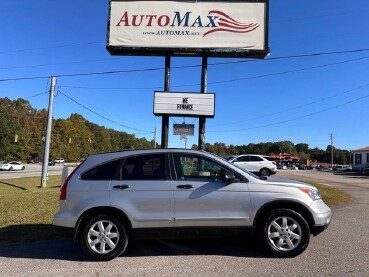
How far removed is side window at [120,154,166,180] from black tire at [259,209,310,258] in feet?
6.13

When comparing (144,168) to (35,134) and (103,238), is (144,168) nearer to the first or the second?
(103,238)

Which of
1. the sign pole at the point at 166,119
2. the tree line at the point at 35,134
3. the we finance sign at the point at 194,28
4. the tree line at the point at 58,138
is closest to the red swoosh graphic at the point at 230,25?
the we finance sign at the point at 194,28

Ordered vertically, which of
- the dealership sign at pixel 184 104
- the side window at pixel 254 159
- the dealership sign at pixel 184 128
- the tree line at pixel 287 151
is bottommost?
the side window at pixel 254 159

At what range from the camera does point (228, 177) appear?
6.35 meters

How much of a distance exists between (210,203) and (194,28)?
10679 millimetres

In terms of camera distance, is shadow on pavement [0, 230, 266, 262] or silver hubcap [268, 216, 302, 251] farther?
shadow on pavement [0, 230, 266, 262]

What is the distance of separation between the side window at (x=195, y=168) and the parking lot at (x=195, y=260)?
126 centimetres

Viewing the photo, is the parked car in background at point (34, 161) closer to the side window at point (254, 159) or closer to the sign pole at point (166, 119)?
the side window at point (254, 159)

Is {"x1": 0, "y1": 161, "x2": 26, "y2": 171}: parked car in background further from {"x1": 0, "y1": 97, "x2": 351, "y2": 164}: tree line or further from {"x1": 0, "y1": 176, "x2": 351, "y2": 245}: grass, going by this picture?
{"x1": 0, "y1": 176, "x2": 351, "y2": 245}: grass

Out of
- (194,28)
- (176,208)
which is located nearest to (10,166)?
(194,28)

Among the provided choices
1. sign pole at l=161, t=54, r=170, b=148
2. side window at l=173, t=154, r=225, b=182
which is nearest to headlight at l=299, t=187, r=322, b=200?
side window at l=173, t=154, r=225, b=182

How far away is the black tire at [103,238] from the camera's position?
625 centimetres

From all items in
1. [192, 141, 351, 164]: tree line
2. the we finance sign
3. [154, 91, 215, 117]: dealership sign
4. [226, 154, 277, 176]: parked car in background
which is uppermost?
[192, 141, 351, 164]: tree line

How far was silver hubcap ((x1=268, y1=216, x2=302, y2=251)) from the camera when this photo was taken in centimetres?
636
